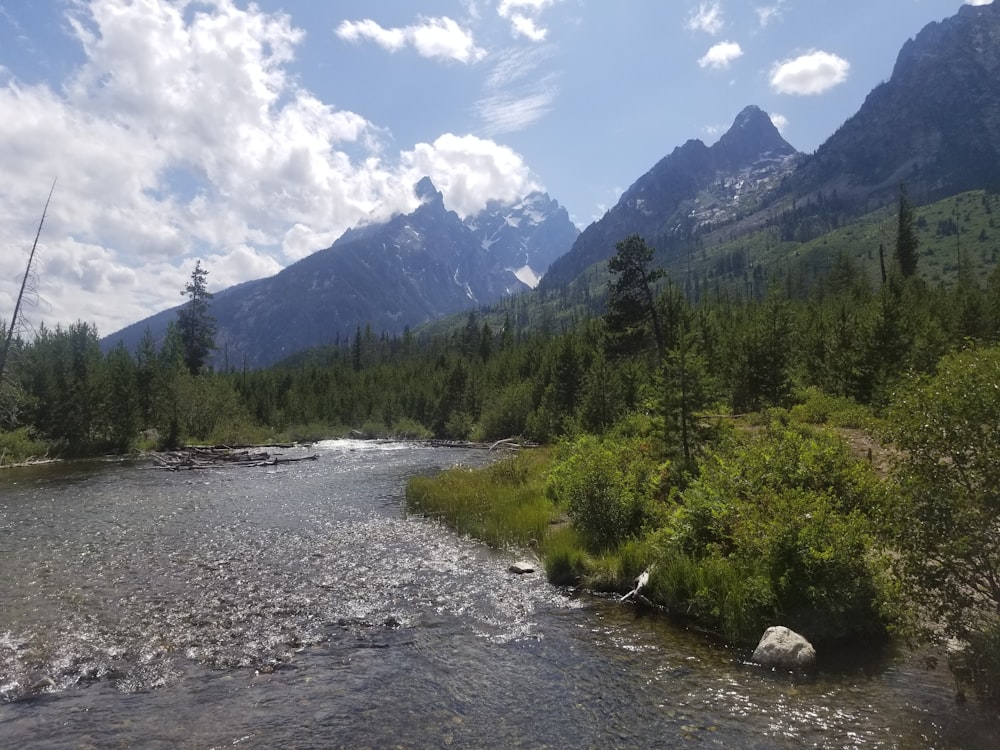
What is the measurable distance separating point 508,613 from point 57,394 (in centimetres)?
6923

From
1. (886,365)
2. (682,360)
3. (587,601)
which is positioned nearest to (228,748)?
(587,601)

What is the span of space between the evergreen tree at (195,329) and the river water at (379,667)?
311 feet

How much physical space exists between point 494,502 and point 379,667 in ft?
45.3

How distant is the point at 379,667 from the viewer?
39.3ft

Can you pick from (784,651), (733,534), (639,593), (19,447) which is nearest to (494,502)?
(639,593)

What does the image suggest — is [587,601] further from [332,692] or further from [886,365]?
[886,365]

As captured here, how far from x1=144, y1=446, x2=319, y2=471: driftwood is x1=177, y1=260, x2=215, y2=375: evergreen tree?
5138 centimetres

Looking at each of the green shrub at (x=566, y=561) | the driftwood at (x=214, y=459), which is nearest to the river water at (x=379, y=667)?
the green shrub at (x=566, y=561)

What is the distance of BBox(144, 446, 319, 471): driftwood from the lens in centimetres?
5031

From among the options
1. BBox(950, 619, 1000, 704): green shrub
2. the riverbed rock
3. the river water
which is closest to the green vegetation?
BBox(950, 619, 1000, 704): green shrub

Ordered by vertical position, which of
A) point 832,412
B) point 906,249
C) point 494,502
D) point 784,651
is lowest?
point 784,651

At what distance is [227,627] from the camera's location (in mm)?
14070

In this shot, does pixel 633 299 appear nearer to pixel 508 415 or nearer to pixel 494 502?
pixel 508 415

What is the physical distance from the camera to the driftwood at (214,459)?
50312 millimetres
